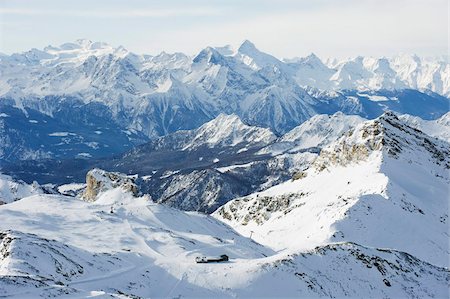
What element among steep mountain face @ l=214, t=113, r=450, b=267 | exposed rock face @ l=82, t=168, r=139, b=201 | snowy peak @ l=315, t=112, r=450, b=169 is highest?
snowy peak @ l=315, t=112, r=450, b=169

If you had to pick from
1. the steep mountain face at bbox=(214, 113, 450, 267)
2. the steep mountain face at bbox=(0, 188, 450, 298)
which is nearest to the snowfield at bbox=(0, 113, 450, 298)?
the steep mountain face at bbox=(0, 188, 450, 298)

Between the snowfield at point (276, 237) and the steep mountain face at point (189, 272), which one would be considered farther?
the snowfield at point (276, 237)

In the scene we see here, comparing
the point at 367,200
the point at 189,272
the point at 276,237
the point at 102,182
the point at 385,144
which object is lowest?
the point at 102,182

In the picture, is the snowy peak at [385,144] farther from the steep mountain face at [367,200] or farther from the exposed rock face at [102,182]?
the exposed rock face at [102,182]

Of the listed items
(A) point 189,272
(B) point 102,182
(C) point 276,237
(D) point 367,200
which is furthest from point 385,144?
(A) point 189,272

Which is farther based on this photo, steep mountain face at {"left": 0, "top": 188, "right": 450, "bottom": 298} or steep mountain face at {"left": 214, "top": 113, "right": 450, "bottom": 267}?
steep mountain face at {"left": 214, "top": 113, "right": 450, "bottom": 267}

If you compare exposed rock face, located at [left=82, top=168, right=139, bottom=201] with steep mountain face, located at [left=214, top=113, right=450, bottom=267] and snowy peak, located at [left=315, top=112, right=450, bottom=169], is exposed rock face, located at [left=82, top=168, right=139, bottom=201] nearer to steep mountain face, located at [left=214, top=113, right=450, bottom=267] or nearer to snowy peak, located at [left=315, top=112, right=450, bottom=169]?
steep mountain face, located at [left=214, top=113, right=450, bottom=267]

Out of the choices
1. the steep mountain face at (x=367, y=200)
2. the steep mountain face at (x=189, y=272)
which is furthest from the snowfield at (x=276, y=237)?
the steep mountain face at (x=367, y=200)

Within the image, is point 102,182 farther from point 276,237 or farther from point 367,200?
point 367,200

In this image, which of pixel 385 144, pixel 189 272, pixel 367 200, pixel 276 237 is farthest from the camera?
pixel 385 144
